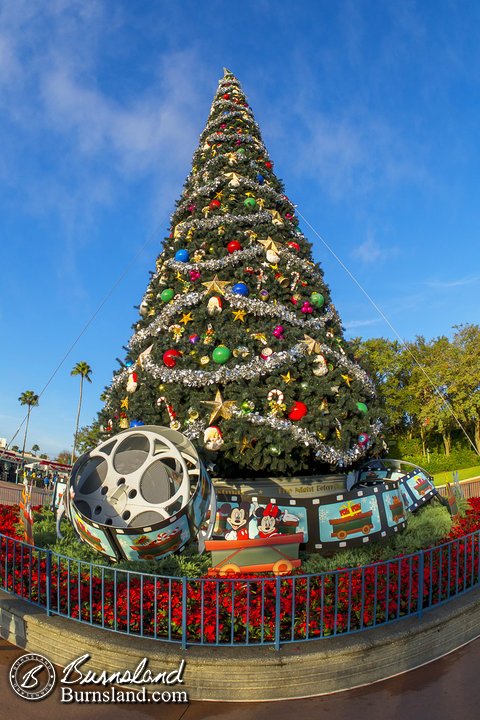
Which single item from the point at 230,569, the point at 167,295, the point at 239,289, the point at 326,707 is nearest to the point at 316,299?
the point at 239,289

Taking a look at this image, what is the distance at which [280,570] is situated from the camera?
19.3 feet

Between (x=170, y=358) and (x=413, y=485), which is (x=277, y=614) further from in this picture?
(x=413, y=485)

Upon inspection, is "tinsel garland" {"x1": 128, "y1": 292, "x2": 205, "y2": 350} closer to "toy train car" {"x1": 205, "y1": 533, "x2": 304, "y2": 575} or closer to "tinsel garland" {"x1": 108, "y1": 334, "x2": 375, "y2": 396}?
"tinsel garland" {"x1": 108, "y1": 334, "x2": 375, "y2": 396}

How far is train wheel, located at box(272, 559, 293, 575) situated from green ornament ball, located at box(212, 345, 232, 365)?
4199 mm

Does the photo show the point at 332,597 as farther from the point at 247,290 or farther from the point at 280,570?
the point at 247,290

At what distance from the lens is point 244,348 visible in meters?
9.28

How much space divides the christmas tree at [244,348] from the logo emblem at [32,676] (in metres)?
4.13

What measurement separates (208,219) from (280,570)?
8107 mm

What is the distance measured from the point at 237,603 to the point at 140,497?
1.87m

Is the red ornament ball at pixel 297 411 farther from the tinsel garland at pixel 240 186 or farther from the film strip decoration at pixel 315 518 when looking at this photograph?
the tinsel garland at pixel 240 186

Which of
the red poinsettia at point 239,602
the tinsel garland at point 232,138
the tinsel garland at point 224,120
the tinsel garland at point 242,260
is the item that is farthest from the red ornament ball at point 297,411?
the tinsel garland at point 224,120

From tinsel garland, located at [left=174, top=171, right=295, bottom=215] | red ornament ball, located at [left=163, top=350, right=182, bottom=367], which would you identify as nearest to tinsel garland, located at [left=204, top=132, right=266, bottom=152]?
tinsel garland, located at [left=174, top=171, right=295, bottom=215]

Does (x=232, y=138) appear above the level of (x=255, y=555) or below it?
above

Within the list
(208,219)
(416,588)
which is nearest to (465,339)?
(208,219)
